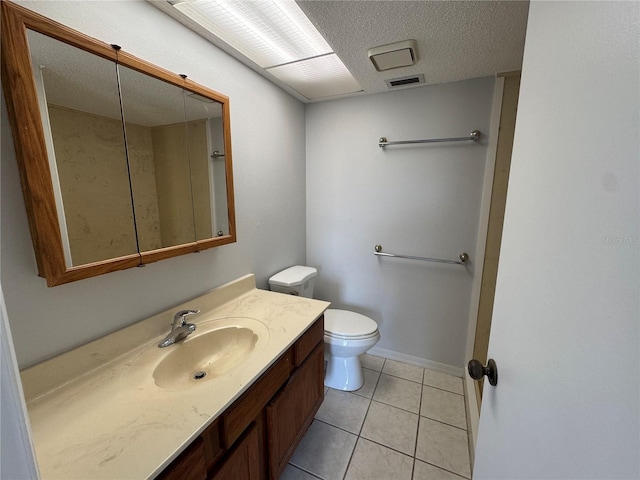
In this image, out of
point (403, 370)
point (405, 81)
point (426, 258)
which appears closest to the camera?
point (405, 81)

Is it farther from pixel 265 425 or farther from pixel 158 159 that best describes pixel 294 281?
pixel 158 159

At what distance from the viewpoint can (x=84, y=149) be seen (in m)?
0.86

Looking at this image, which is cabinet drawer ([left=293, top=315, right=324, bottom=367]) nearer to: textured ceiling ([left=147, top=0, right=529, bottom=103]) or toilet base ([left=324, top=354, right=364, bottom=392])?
toilet base ([left=324, top=354, right=364, bottom=392])

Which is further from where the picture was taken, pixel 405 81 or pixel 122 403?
pixel 405 81

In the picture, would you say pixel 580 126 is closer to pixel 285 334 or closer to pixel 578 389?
pixel 578 389

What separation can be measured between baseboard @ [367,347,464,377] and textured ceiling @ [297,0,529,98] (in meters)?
2.07

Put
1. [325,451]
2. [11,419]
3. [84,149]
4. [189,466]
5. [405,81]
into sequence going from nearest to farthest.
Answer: [11,419] < [189,466] < [84,149] < [325,451] < [405,81]

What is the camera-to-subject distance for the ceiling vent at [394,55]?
4.20 feet

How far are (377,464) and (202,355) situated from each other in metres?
1.08

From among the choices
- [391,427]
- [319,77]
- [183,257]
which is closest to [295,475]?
[391,427]

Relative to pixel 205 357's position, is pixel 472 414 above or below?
below

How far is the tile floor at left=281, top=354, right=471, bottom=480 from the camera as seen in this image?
1354 mm

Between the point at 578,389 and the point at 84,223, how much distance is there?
1282mm

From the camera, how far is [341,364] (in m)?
1.92
